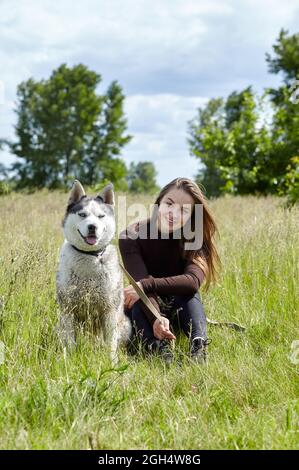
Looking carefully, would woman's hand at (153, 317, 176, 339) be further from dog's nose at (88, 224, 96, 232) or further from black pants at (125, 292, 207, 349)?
dog's nose at (88, 224, 96, 232)

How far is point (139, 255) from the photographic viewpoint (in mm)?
4203

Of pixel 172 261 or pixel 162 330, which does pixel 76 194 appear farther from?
pixel 162 330

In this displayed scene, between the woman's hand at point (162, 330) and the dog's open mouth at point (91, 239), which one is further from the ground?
the dog's open mouth at point (91, 239)

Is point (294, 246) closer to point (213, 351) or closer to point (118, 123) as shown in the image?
point (213, 351)

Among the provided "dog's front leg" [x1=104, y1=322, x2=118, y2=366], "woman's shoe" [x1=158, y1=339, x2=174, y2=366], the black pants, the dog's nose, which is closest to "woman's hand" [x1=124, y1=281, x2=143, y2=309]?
the black pants

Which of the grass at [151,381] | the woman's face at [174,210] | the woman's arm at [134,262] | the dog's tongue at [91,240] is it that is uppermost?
the woman's face at [174,210]

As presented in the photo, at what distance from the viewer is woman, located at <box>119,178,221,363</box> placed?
4.02 metres

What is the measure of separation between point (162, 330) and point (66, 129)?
28.7 m

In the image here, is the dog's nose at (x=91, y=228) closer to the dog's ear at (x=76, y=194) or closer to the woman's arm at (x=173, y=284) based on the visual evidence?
the dog's ear at (x=76, y=194)

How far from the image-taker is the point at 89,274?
3967 millimetres

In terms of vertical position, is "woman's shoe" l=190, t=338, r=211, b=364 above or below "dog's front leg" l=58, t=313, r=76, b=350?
below

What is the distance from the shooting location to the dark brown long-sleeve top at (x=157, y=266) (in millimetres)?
4012

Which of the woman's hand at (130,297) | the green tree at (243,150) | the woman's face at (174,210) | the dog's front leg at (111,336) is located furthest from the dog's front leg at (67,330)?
the green tree at (243,150)
